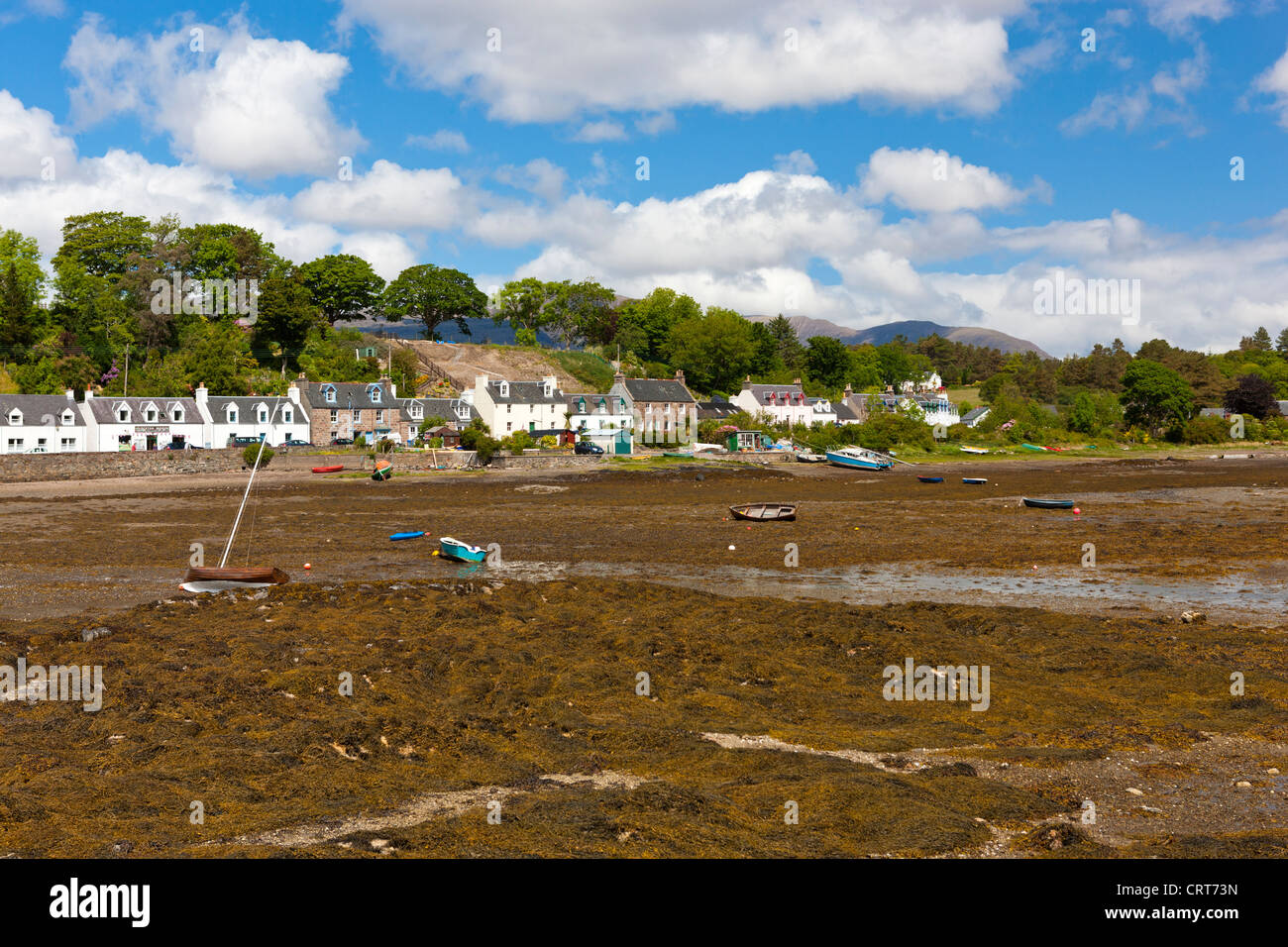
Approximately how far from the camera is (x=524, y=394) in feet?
362

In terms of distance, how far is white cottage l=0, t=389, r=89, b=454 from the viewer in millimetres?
80625

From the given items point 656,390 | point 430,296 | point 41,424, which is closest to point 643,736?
point 41,424

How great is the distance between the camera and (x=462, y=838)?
1093 centimetres

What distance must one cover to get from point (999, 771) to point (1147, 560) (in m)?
26.3

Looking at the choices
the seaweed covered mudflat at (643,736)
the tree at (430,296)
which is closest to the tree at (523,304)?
the tree at (430,296)

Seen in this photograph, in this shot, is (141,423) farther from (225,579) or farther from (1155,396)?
(1155,396)

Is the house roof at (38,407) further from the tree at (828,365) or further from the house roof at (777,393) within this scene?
the tree at (828,365)

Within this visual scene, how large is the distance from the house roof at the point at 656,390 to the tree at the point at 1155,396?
67.2 m

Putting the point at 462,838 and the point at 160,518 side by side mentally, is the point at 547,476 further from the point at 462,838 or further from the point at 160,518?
the point at 462,838

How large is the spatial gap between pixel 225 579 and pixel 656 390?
90924mm
